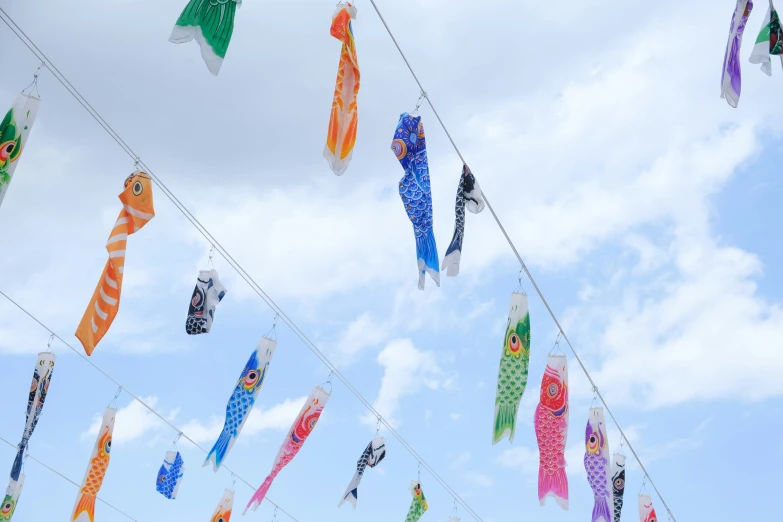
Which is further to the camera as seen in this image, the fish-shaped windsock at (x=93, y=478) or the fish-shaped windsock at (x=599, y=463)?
the fish-shaped windsock at (x=93, y=478)

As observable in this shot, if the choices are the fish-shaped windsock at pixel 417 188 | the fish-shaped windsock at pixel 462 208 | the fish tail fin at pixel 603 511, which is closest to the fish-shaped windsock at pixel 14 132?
the fish-shaped windsock at pixel 417 188

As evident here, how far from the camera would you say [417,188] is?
7.79 meters

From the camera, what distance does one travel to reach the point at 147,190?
7453mm

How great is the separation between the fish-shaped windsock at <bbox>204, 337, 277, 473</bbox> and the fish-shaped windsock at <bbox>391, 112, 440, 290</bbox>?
103 inches

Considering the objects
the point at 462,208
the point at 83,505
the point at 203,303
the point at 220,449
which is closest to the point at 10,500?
the point at 83,505

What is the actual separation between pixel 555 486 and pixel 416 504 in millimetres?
4440

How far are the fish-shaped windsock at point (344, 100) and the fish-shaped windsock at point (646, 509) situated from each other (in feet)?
23.9

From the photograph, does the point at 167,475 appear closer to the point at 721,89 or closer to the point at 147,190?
the point at 147,190

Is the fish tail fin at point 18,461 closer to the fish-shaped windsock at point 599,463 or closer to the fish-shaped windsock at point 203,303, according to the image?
the fish-shaped windsock at point 203,303

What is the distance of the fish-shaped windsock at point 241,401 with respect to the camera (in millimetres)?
9477

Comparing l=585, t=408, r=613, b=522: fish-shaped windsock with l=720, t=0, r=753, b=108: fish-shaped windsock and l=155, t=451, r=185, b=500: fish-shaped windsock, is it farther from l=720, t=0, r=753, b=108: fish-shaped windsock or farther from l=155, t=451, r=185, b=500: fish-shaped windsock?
l=155, t=451, r=185, b=500: fish-shaped windsock

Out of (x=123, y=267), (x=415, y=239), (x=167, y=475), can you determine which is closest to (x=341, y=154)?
(x=415, y=239)

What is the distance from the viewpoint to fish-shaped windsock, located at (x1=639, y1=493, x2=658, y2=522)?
11602 mm

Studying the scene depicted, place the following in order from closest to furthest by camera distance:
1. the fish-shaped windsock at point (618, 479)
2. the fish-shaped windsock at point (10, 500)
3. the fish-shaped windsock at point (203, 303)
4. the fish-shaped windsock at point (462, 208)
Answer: the fish-shaped windsock at point (462, 208) < the fish-shaped windsock at point (203, 303) < the fish-shaped windsock at point (618, 479) < the fish-shaped windsock at point (10, 500)
